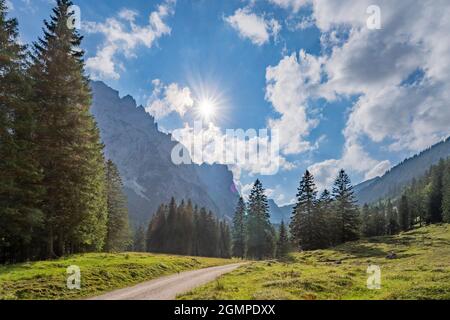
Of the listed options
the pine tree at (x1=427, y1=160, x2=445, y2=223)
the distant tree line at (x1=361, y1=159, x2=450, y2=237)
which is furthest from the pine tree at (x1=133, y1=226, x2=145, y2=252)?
the pine tree at (x1=427, y1=160, x2=445, y2=223)

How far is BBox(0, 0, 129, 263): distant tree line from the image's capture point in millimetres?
24016

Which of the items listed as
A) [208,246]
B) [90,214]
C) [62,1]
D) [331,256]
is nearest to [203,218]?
[208,246]

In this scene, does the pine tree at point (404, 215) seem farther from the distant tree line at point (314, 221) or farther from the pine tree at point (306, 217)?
the pine tree at point (306, 217)

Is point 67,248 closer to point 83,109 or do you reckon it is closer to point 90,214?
point 90,214

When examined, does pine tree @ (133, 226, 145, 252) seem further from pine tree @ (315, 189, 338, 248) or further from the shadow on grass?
the shadow on grass

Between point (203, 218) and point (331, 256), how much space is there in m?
60.1

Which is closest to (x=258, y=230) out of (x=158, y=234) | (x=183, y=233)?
(x=183, y=233)

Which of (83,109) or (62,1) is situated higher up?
(62,1)

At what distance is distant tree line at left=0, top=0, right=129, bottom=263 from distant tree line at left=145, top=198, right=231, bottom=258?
62.4 m

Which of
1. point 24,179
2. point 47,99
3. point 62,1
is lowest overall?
point 24,179

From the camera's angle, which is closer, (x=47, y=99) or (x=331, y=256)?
(x=47, y=99)

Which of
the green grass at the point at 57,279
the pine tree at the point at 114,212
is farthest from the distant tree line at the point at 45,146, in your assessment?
the pine tree at the point at 114,212

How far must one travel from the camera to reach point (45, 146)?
28.2 metres

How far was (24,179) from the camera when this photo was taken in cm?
2495
